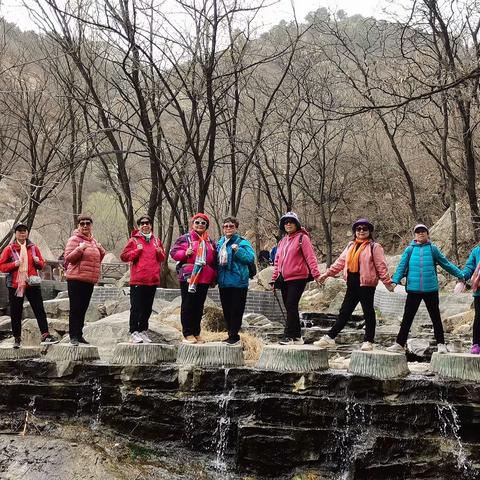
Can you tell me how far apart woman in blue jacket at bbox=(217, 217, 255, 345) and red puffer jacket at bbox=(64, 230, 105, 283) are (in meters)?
1.58

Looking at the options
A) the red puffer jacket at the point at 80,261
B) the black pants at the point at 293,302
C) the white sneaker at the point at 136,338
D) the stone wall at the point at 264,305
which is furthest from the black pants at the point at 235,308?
the stone wall at the point at 264,305

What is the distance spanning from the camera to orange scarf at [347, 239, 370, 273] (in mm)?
8062

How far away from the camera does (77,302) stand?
8312mm

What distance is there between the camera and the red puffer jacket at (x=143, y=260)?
838 cm

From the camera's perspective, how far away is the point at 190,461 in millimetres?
7016

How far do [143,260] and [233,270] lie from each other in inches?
47.3

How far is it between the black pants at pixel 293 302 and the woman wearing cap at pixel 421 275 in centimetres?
113

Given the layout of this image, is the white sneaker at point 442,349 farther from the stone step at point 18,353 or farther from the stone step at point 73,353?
the stone step at point 18,353

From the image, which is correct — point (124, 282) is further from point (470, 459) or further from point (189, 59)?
point (470, 459)

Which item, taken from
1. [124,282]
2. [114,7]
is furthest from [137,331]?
[124,282]

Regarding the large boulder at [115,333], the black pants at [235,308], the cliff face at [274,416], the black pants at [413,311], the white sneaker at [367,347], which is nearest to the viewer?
the cliff face at [274,416]

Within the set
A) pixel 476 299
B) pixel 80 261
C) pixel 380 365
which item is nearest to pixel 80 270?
pixel 80 261

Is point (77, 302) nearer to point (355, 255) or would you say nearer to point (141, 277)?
point (141, 277)

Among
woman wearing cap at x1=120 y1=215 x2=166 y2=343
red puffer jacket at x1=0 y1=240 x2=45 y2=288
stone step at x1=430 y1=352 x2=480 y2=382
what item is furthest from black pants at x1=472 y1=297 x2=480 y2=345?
red puffer jacket at x1=0 y1=240 x2=45 y2=288
